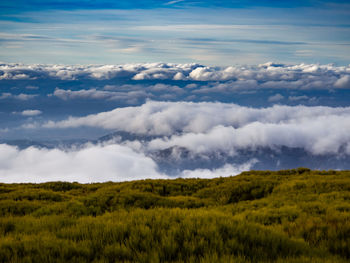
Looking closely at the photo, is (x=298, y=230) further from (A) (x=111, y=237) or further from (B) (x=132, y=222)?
(A) (x=111, y=237)

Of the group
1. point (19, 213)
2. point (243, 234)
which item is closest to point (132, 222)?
point (243, 234)

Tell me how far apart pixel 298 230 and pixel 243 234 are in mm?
2403

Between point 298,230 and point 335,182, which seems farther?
point 335,182

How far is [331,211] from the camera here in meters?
9.17

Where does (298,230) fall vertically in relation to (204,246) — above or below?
below

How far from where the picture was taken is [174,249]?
4574 mm

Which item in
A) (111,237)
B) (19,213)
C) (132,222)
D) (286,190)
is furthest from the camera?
(286,190)

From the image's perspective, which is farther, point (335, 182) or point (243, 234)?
point (335, 182)

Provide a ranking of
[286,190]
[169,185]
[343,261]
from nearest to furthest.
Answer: [343,261]
[286,190]
[169,185]

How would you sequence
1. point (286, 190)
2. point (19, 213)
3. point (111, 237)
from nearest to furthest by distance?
point (111, 237) < point (19, 213) < point (286, 190)

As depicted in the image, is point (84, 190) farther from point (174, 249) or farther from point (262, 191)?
point (174, 249)

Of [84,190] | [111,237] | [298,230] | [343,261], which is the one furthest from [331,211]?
[84,190]

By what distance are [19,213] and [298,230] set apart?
1088cm

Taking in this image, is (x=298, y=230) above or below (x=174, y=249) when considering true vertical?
below
